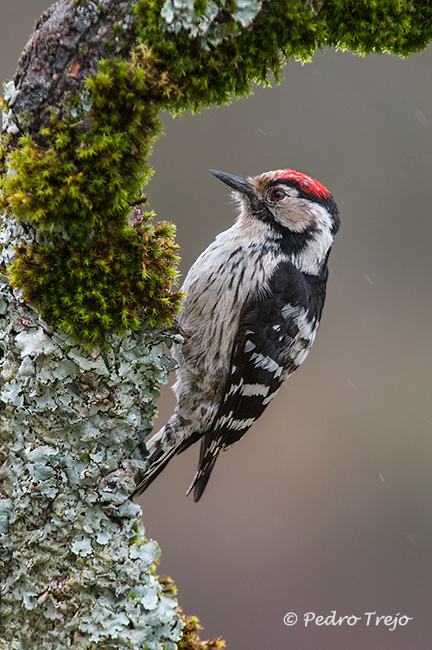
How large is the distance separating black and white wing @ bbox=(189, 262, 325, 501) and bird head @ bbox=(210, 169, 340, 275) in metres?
0.12

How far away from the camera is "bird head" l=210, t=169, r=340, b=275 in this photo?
2719mm

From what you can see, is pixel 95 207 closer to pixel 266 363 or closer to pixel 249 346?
pixel 249 346

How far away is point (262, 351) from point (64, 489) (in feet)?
3.49

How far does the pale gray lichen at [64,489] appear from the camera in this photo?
6.15 ft

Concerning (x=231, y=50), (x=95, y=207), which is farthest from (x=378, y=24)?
(x=95, y=207)

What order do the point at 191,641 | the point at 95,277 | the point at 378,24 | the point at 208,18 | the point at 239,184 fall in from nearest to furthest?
the point at 208,18 < the point at 95,277 < the point at 378,24 < the point at 191,641 < the point at 239,184

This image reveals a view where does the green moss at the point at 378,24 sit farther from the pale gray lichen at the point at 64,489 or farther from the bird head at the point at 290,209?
the pale gray lichen at the point at 64,489

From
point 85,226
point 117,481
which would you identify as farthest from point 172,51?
point 117,481

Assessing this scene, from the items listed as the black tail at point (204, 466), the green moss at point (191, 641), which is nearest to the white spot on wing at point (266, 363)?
the black tail at point (204, 466)

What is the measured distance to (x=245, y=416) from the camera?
277 centimetres

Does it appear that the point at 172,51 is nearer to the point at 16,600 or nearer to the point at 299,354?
the point at 299,354

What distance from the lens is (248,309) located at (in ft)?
8.61

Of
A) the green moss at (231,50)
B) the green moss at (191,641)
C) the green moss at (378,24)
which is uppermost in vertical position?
the green moss at (378,24)

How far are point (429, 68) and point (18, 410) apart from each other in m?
4.51
